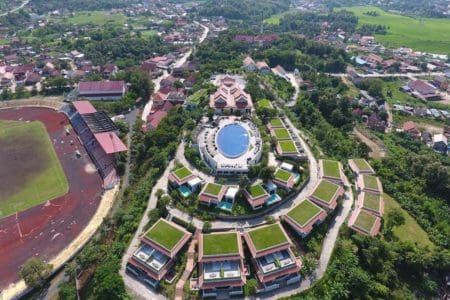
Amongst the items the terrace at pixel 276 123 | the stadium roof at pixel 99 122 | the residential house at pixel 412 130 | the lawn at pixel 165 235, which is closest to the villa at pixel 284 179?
the terrace at pixel 276 123

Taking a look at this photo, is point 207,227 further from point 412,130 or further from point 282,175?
point 412,130

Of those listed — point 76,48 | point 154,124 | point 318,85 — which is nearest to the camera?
point 154,124

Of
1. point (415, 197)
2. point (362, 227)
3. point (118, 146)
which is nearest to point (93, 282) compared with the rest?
point (118, 146)

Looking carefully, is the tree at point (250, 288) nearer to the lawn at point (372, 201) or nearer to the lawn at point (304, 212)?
the lawn at point (304, 212)

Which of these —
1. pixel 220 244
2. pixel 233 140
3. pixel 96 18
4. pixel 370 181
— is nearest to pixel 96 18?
pixel 96 18

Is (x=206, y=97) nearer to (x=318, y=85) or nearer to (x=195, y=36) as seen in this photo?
(x=318, y=85)

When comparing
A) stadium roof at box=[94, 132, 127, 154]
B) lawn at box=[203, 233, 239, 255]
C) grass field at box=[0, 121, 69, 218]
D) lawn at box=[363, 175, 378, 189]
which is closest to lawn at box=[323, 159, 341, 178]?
lawn at box=[363, 175, 378, 189]
